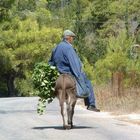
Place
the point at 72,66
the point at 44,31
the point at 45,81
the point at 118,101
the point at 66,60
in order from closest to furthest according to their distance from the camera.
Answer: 1. the point at 72,66
2. the point at 66,60
3. the point at 45,81
4. the point at 118,101
5. the point at 44,31

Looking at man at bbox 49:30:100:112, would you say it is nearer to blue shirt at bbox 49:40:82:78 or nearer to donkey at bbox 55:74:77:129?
blue shirt at bbox 49:40:82:78

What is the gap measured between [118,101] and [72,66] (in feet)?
37.4

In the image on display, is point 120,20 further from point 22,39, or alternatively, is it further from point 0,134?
point 0,134

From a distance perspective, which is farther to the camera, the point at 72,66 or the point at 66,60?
the point at 66,60

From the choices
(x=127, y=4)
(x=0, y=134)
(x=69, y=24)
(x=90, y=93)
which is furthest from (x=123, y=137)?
(x=69, y=24)

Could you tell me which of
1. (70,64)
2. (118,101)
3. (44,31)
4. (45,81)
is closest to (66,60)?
(70,64)

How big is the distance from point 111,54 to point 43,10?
1681 inches

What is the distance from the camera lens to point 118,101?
25.5m

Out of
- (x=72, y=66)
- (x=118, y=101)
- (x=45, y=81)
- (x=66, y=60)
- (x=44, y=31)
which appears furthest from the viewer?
(x=44, y=31)

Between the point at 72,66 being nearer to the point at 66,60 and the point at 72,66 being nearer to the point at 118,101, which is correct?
the point at 66,60

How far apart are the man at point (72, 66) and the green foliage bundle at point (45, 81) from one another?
239mm

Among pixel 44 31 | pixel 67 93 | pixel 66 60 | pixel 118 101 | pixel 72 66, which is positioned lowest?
pixel 118 101

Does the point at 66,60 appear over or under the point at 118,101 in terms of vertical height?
over

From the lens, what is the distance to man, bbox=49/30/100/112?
14.3 m
